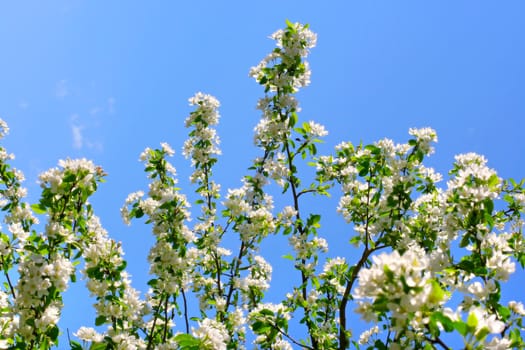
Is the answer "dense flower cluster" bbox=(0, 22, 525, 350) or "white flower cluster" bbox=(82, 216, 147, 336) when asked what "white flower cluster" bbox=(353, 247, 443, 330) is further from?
"white flower cluster" bbox=(82, 216, 147, 336)

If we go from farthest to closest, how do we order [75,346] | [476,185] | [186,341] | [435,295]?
[75,346] < [476,185] < [186,341] < [435,295]

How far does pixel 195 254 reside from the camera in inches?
239

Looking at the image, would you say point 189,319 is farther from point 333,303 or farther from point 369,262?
point 369,262

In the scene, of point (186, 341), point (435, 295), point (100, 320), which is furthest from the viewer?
point (100, 320)

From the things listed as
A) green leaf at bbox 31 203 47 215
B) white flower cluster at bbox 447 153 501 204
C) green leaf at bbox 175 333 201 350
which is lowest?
green leaf at bbox 175 333 201 350

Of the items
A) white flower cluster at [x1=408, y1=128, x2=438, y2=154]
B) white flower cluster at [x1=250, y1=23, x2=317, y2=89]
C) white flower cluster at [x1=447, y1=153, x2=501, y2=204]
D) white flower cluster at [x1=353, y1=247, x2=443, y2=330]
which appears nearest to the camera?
white flower cluster at [x1=353, y1=247, x2=443, y2=330]

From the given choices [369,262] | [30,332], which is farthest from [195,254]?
[30,332]

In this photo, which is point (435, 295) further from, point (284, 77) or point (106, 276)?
point (284, 77)

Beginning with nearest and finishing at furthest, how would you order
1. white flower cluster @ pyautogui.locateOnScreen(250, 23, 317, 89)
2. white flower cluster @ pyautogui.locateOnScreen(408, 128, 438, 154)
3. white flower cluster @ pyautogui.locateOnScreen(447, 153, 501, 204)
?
white flower cluster @ pyautogui.locateOnScreen(447, 153, 501, 204)
white flower cluster @ pyautogui.locateOnScreen(408, 128, 438, 154)
white flower cluster @ pyautogui.locateOnScreen(250, 23, 317, 89)

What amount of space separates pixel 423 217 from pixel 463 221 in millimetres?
1564

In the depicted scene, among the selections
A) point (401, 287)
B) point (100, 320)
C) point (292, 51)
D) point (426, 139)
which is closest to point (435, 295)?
point (401, 287)

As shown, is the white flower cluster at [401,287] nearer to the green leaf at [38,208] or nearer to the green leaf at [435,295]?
the green leaf at [435,295]

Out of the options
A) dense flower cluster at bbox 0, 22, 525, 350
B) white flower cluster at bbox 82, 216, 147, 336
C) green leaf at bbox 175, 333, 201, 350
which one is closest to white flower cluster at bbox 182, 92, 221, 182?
dense flower cluster at bbox 0, 22, 525, 350

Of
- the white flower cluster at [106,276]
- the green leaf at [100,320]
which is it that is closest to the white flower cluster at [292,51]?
the white flower cluster at [106,276]
